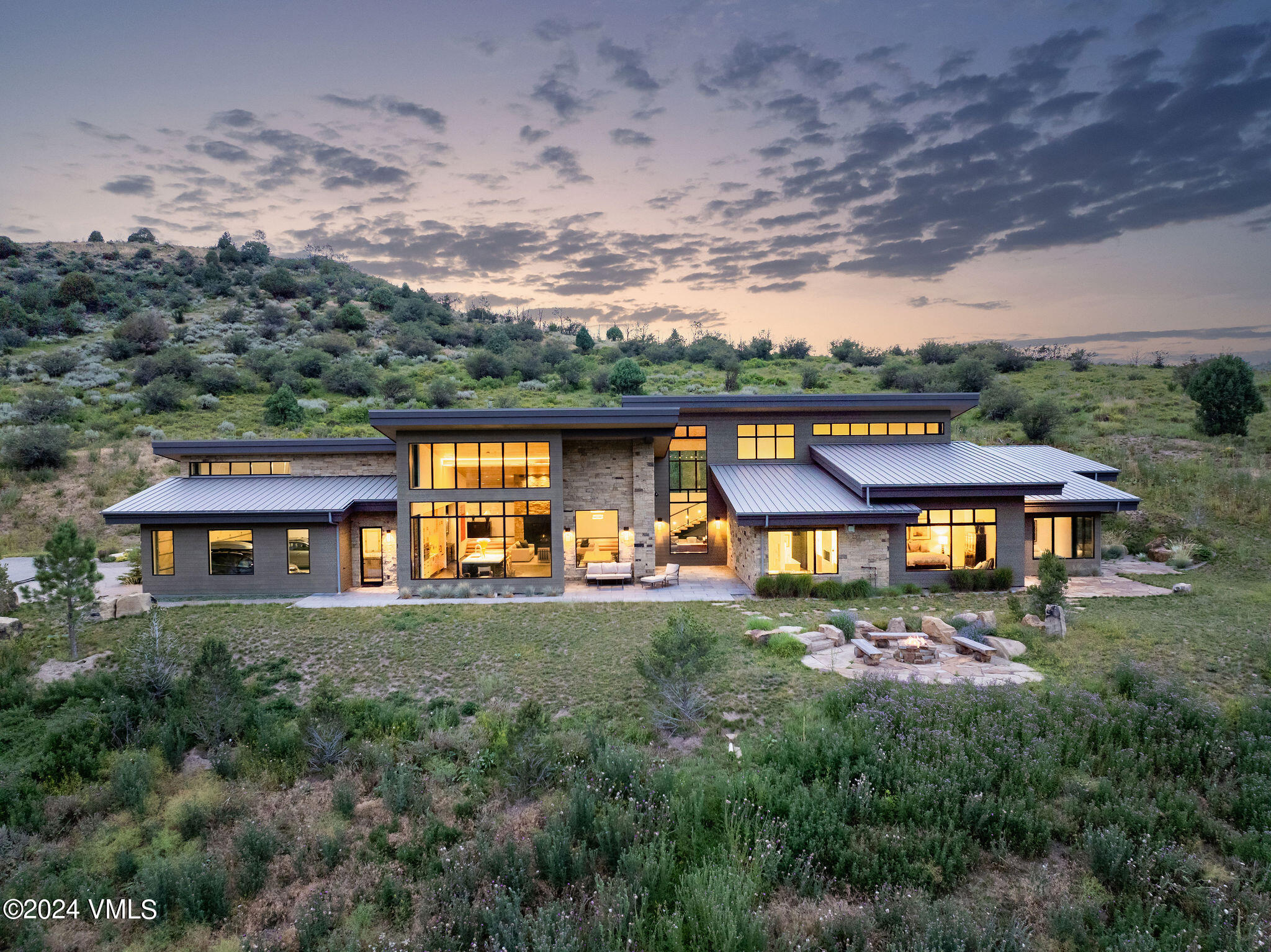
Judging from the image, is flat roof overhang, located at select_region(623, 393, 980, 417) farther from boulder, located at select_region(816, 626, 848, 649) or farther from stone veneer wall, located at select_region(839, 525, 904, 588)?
boulder, located at select_region(816, 626, 848, 649)

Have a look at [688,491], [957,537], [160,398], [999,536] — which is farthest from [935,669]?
[160,398]

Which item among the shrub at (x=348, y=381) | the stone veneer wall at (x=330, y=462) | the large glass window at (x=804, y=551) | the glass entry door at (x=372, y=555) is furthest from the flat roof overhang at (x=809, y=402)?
the shrub at (x=348, y=381)

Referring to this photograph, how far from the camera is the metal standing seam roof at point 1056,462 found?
19.5 m

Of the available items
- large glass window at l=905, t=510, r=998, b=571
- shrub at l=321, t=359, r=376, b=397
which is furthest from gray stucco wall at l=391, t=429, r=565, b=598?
shrub at l=321, t=359, r=376, b=397

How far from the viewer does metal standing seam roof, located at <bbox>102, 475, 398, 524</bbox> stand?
50.6 ft

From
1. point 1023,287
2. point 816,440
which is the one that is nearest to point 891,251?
point 1023,287

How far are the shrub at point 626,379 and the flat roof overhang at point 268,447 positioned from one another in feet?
79.8

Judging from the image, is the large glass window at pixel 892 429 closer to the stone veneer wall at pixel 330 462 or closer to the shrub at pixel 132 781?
the stone veneer wall at pixel 330 462

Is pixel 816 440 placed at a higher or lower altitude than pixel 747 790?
higher

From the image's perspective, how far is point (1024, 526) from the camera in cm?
1728

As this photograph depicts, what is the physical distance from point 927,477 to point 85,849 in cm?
1817

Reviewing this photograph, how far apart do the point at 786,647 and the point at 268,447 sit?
53.5 ft

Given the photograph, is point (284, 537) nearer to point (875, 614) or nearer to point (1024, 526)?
point (875, 614)

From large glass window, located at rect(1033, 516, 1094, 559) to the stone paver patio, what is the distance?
33.9ft
